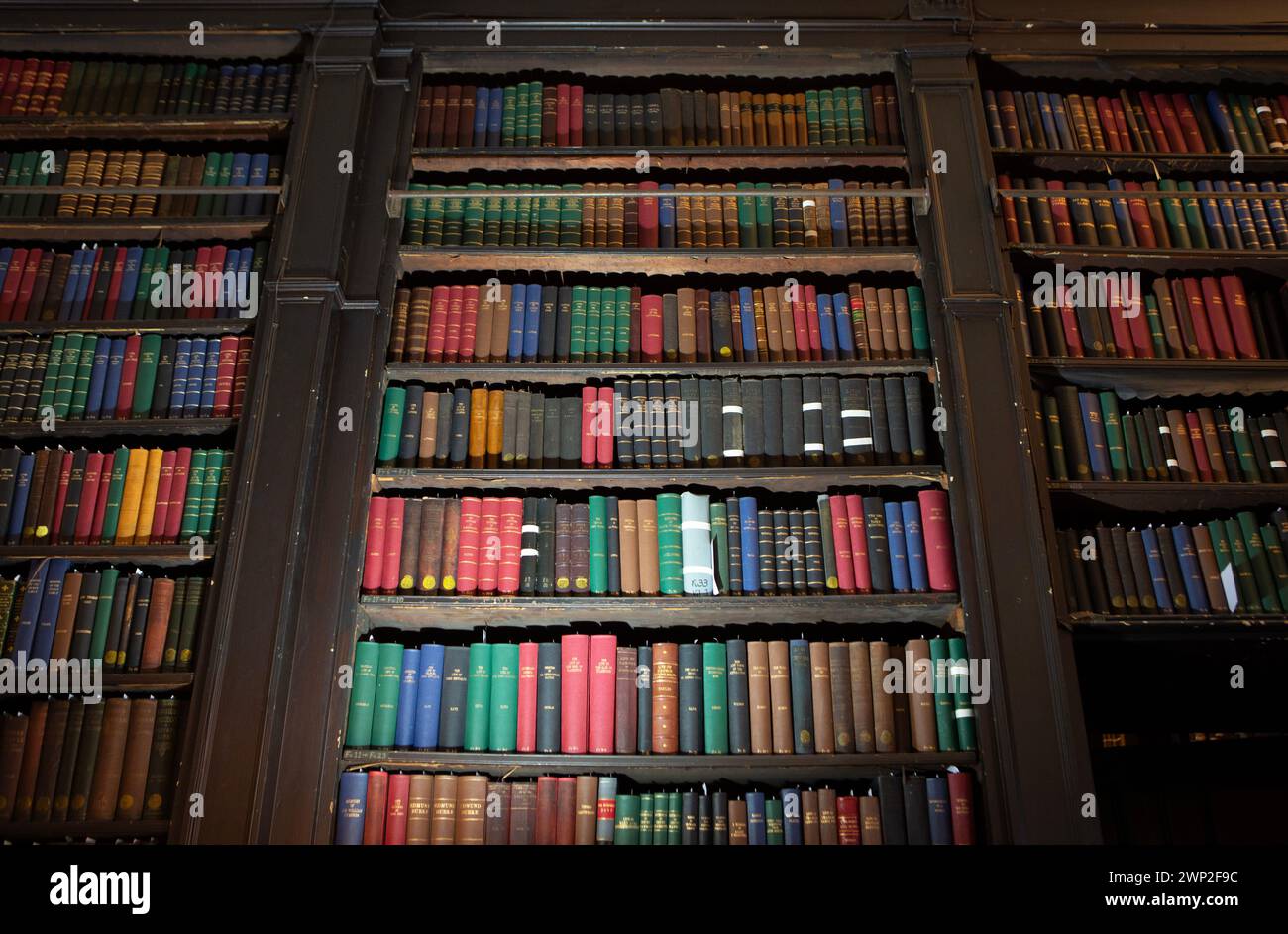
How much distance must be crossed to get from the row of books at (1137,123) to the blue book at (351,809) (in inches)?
103

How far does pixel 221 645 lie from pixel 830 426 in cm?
164

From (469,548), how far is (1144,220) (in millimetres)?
2228

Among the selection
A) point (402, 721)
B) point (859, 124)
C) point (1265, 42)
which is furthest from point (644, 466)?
point (1265, 42)

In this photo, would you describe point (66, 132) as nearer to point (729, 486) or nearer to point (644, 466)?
point (644, 466)

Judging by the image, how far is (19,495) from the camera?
9.11ft

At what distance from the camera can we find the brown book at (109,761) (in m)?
2.44

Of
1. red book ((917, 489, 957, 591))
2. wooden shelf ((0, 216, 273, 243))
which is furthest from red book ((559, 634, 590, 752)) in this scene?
wooden shelf ((0, 216, 273, 243))

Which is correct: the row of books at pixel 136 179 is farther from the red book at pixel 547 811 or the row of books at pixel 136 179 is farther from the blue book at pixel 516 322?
the red book at pixel 547 811

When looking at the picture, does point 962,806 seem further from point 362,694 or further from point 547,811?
point 362,694

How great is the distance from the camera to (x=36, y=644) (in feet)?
8.49

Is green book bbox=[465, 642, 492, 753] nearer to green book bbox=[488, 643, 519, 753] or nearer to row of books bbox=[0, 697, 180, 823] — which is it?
green book bbox=[488, 643, 519, 753]

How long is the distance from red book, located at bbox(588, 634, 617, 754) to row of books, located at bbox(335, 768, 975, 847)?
91 mm

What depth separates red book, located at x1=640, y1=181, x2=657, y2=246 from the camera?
3.17 metres

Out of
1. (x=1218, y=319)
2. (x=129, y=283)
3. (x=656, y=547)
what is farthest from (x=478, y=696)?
(x=1218, y=319)
